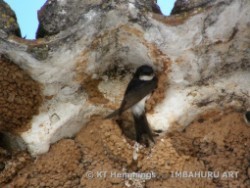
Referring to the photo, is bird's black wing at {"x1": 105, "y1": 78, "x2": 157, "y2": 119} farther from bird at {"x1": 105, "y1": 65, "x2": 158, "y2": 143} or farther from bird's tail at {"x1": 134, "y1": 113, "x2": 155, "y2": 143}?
bird's tail at {"x1": 134, "y1": 113, "x2": 155, "y2": 143}

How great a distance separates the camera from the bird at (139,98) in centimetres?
353

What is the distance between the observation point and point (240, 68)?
136 inches

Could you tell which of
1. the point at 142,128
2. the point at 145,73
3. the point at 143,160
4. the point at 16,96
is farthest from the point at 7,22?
the point at 143,160

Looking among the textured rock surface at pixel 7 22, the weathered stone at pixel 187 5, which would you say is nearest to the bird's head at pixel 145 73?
the weathered stone at pixel 187 5

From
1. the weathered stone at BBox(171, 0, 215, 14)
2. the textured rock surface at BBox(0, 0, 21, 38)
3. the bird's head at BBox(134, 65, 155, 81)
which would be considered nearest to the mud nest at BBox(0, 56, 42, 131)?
the textured rock surface at BBox(0, 0, 21, 38)

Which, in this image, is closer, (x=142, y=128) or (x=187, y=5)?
(x=187, y=5)

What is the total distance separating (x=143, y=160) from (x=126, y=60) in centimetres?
61

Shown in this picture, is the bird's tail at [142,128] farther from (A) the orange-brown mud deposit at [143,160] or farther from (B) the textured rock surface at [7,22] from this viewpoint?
(B) the textured rock surface at [7,22]

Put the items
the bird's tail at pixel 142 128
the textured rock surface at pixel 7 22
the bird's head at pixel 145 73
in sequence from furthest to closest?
the bird's tail at pixel 142 128
the bird's head at pixel 145 73
the textured rock surface at pixel 7 22

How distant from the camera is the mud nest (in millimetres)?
3352

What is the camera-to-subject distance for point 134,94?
142 inches

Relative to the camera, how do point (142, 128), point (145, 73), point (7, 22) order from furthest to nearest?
1. point (142, 128)
2. point (145, 73)
3. point (7, 22)

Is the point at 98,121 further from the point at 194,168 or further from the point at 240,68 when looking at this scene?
the point at 240,68

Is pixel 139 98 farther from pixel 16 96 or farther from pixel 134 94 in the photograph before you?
pixel 16 96
